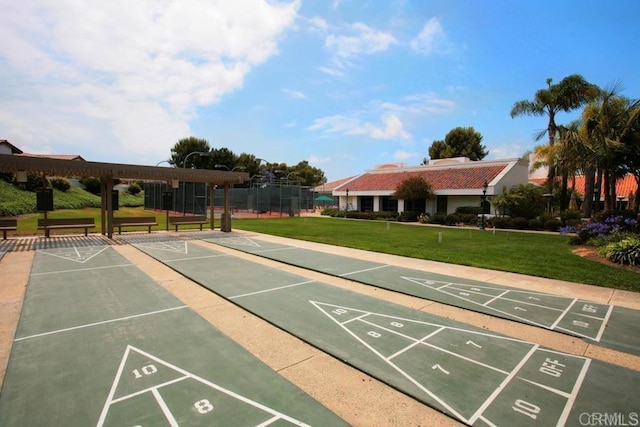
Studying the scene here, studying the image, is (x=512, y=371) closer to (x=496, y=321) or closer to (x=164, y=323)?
(x=496, y=321)

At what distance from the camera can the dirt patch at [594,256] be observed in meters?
10.7

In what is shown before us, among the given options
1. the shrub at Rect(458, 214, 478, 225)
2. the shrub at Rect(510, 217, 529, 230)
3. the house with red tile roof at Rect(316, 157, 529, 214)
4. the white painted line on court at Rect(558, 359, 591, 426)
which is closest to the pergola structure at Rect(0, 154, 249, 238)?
the white painted line on court at Rect(558, 359, 591, 426)

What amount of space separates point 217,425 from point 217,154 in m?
71.3

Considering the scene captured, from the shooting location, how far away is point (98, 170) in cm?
1539

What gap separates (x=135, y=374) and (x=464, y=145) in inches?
2416

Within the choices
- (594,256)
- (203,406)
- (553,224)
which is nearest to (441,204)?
(553,224)

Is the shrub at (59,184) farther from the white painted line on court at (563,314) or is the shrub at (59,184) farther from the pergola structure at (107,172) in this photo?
the white painted line on court at (563,314)

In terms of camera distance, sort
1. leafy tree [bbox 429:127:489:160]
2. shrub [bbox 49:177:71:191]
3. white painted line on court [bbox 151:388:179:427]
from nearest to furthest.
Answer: white painted line on court [bbox 151:388:179:427] → shrub [bbox 49:177:71:191] → leafy tree [bbox 429:127:489:160]

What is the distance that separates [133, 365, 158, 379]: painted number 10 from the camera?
4.18 metres

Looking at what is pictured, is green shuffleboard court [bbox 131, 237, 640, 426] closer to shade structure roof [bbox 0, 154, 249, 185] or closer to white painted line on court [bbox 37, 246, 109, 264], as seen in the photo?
white painted line on court [bbox 37, 246, 109, 264]

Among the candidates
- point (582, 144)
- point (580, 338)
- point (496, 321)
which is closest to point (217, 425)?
point (496, 321)

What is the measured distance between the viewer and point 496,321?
244 inches

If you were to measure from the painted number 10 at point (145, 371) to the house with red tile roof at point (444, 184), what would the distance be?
1017 inches

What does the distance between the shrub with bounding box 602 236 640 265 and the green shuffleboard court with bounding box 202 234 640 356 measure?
5294 mm
